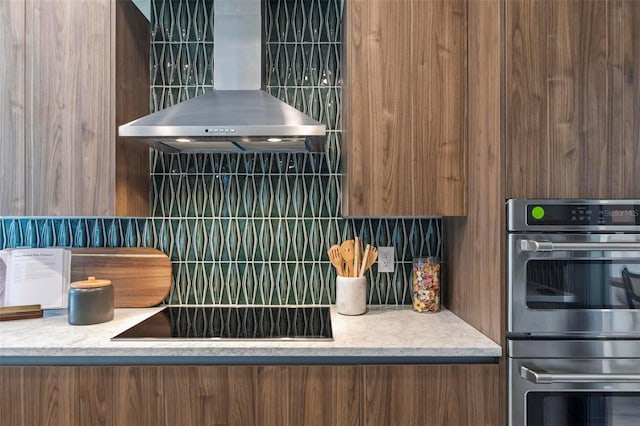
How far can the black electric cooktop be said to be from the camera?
1.49 m

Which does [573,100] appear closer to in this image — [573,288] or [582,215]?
[582,215]

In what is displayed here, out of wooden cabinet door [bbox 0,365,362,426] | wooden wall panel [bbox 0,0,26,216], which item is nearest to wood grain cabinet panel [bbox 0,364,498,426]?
wooden cabinet door [bbox 0,365,362,426]

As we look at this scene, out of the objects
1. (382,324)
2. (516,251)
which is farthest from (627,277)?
(382,324)

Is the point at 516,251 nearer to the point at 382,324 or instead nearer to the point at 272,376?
the point at 382,324

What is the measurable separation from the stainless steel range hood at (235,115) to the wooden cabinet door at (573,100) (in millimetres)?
665

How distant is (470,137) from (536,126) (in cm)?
28

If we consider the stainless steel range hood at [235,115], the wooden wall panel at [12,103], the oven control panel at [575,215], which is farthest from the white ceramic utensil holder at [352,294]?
the wooden wall panel at [12,103]

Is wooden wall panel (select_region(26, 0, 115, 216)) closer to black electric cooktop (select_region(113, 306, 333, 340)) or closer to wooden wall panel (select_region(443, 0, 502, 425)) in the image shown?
black electric cooktop (select_region(113, 306, 333, 340))

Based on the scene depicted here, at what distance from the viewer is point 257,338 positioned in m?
1.44

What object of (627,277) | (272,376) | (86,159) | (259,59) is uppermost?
(259,59)

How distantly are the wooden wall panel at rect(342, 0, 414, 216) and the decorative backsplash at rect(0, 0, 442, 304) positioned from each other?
16.1 inches

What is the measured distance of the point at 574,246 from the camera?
130 cm

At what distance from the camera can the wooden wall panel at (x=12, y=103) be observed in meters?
1.66

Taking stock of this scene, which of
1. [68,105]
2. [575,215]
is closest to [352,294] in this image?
[575,215]
